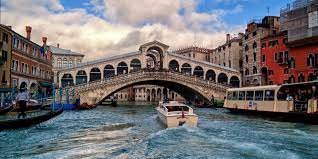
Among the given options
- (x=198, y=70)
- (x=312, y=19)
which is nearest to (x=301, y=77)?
(x=312, y=19)

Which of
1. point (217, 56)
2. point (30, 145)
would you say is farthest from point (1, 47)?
point (217, 56)

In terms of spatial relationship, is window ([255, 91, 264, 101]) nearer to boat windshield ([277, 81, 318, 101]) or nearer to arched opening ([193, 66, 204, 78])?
boat windshield ([277, 81, 318, 101])

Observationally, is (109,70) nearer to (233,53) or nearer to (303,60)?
(233,53)

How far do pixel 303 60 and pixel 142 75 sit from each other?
17436mm

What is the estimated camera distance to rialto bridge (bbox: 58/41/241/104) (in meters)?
37.1

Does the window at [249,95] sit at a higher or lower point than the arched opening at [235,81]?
lower

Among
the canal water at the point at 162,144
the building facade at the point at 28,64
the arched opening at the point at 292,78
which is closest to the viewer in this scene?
the canal water at the point at 162,144

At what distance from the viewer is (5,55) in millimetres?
27406

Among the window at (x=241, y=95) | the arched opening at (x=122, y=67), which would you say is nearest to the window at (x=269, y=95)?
the window at (x=241, y=95)

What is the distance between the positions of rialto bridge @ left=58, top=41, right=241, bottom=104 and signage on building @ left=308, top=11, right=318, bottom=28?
44.7 ft

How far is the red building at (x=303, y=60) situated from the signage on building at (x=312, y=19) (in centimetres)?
116

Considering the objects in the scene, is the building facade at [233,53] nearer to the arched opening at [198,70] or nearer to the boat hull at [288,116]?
the arched opening at [198,70]

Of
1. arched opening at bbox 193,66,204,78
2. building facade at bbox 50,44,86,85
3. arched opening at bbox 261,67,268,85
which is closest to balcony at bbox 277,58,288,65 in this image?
arched opening at bbox 261,67,268,85

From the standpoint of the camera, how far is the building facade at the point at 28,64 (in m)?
30.1
